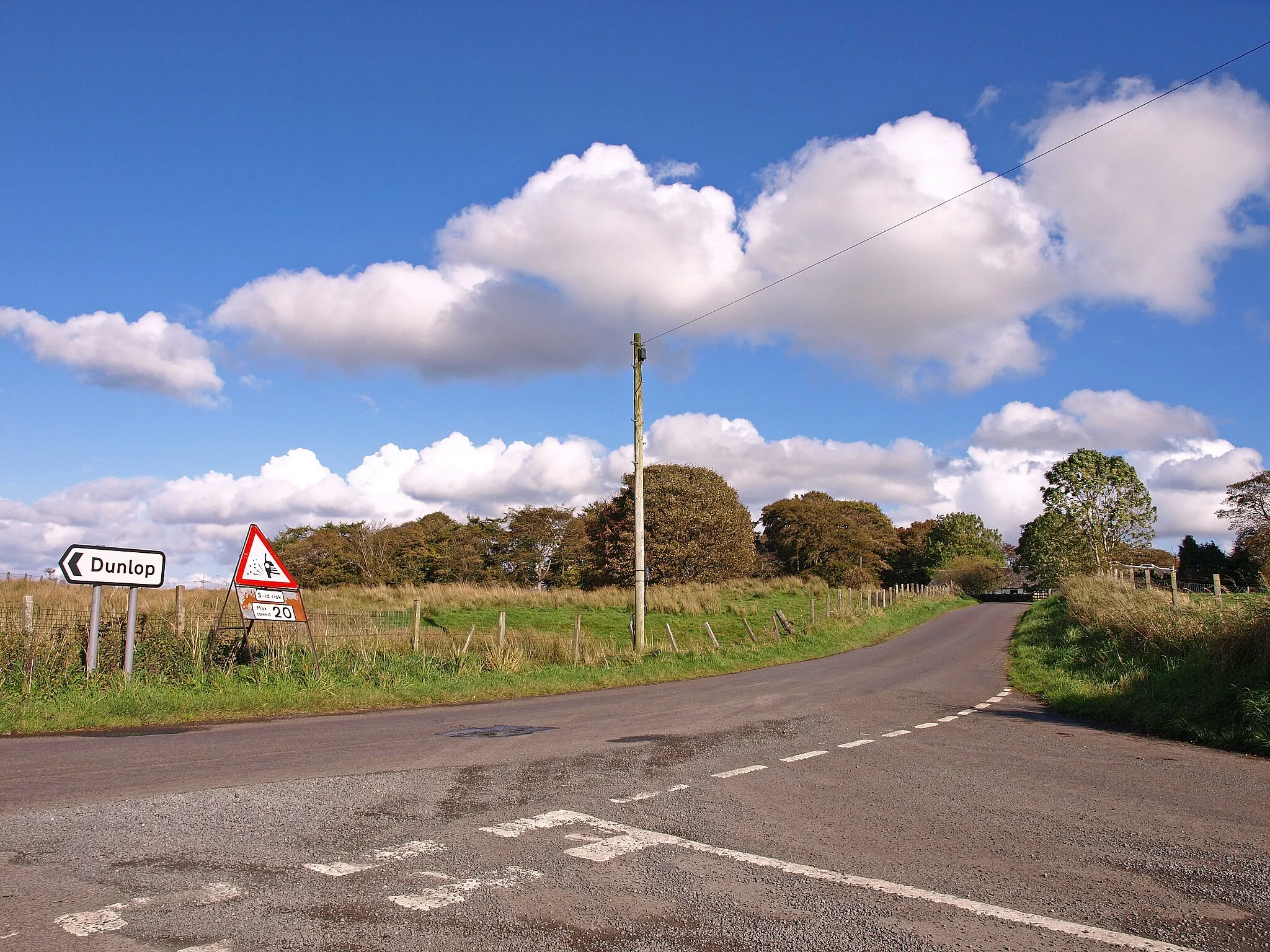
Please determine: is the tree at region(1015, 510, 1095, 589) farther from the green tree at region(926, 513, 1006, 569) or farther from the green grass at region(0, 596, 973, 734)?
the green grass at region(0, 596, 973, 734)

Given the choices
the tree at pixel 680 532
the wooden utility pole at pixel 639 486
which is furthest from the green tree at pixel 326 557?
the wooden utility pole at pixel 639 486

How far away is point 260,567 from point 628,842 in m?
11.0

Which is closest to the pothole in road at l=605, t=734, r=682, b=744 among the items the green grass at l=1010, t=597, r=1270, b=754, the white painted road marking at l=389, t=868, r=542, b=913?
the white painted road marking at l=389, t=868, r=542, b=913

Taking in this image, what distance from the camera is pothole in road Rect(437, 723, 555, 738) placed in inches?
390

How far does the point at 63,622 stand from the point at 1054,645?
75.0 feet

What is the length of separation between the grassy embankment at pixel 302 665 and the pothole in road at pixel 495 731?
332cm

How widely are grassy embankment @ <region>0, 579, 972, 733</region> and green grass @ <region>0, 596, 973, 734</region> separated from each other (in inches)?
1.4

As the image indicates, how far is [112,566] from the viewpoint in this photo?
510 inches

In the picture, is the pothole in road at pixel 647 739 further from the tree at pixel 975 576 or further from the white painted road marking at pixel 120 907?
the tree at pixel 975 576

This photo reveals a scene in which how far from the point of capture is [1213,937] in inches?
150

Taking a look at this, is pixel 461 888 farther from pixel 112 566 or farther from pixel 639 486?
pixel 639 486

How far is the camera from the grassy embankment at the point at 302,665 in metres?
11.9

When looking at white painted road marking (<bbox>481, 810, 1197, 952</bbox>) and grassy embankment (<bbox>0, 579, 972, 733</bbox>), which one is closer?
white painted road marking (<bbox>481, 810, 1197, 952</bbox>)

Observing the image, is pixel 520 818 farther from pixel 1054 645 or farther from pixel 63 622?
pixel 1054 645
